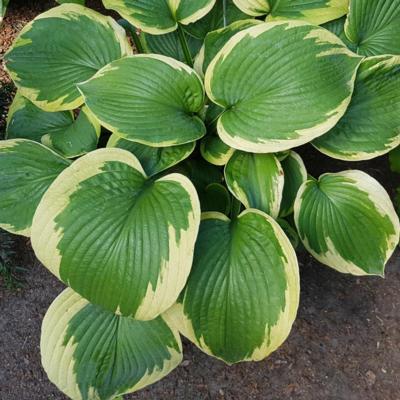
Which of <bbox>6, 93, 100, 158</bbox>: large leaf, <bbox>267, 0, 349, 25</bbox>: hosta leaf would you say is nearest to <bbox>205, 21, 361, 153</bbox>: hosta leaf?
<bbox>267, 0, 349, 25</bbox>: hosta leaf

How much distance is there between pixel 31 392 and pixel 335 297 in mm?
851

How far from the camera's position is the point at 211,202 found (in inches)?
48.3

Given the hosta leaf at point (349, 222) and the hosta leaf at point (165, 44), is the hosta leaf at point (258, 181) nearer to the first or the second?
the hosta leaf at point (349, 222)

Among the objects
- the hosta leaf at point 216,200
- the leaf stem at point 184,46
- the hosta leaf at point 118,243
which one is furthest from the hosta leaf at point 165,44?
the hosta leaf at point 118,243

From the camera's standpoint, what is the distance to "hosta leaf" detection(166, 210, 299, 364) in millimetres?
971

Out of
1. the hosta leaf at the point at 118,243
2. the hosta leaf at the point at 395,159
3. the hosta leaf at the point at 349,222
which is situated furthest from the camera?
the hosta leaf at the point at 395,159

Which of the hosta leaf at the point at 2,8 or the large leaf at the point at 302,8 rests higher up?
the hosta leaf at the point at 2,8

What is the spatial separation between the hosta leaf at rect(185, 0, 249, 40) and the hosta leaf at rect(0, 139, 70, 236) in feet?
1.59

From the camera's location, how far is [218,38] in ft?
3.84

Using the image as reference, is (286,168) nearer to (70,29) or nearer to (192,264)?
(192,264)

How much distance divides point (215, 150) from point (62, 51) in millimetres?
431

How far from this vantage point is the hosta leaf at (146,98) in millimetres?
1026

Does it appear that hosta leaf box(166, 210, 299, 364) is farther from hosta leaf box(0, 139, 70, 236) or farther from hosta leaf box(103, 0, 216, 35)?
hosta leaf box(103, 0, 216, 35)

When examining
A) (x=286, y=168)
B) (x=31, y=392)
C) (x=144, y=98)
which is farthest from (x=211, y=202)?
(x=31, y=392)
